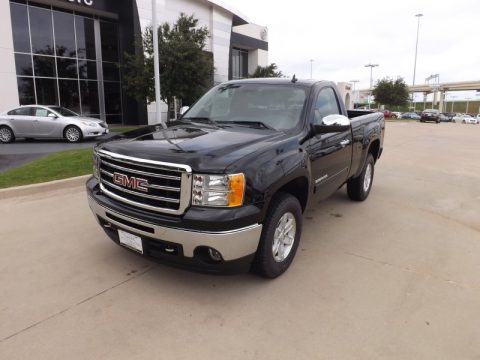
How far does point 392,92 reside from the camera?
2067 inches

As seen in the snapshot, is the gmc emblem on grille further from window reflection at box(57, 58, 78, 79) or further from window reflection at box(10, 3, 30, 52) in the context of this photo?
window reflection at box(57, 58, 78, 79)

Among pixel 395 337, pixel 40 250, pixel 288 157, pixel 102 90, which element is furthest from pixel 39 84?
pixel 395 337

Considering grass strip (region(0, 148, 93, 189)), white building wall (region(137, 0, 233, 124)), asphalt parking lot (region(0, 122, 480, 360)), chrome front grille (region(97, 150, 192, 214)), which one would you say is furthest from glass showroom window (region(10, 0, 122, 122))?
chrome front grille (region(97, 150, 192, 214))

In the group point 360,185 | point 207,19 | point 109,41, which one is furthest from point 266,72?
point 360,185

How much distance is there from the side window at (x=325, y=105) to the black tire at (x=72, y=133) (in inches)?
463

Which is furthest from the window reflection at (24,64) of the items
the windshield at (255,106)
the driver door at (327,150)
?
the driver door at (327,150)

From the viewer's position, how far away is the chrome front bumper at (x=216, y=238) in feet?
8.93

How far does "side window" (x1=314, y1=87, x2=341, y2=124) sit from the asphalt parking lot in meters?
1.47

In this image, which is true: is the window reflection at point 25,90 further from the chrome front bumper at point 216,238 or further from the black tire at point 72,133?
the chrome front bumper at point 216,238

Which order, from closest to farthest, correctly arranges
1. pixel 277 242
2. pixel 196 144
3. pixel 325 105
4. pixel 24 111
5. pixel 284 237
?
1. pixel 196 144
2. pixel 277 242
3. pixel 284 237
4. pixel 325 105
5. pixel 24 111

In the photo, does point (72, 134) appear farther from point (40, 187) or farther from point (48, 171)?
point (40, 187)

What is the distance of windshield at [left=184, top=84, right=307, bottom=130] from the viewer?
3.93 m

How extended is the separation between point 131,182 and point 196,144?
2.06 ft

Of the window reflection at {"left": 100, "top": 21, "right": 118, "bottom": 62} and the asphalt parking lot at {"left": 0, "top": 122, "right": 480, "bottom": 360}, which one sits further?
the window reflection at {"left": 100, "top": 21, "right": 118, "bottom": 62}
